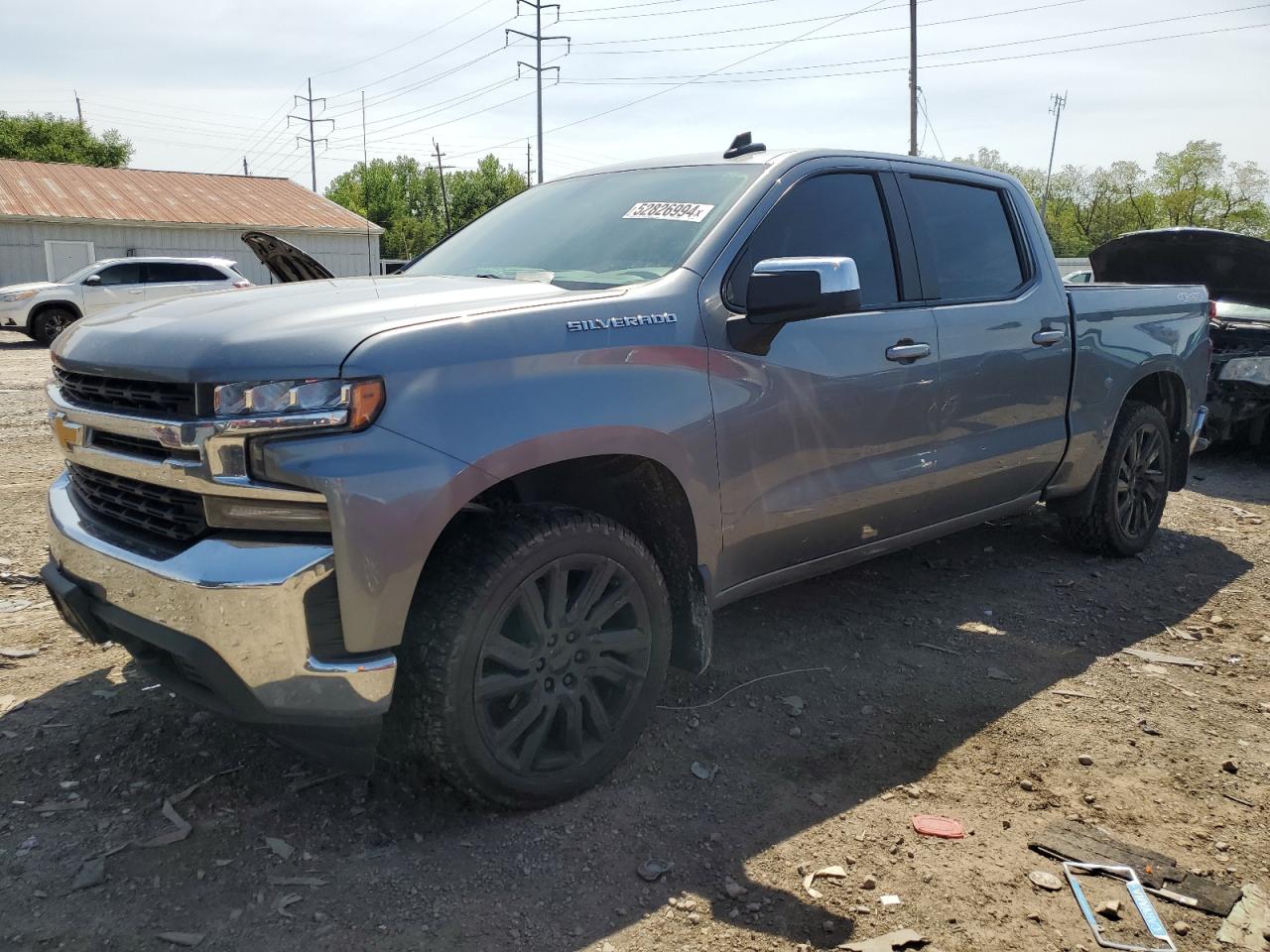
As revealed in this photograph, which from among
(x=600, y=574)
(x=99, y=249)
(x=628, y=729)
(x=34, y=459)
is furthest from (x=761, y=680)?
(x=99, y=249)

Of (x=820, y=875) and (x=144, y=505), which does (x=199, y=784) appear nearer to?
(x=144, y=505)

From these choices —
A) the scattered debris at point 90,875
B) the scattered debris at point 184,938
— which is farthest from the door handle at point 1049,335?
the scattered debris at point 90,875

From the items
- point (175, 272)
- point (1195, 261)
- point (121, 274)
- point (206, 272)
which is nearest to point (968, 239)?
point (1195, 261)

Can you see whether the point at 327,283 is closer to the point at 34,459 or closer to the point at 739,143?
the point at 739,143

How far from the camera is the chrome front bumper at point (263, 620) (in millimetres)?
2320

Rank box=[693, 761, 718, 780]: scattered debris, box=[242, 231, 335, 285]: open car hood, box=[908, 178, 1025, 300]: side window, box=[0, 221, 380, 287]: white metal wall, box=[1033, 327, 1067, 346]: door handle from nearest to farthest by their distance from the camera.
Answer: box=[693, 761, 718, 780]: scattered debris → box=[908, 178, 1025, 300]: side window → box=[1033, 327, 1067, 346]: door handle → box=[242, 231, 335, 285]: open car hood → box=[0, 221, 380, 287]: white metal wall

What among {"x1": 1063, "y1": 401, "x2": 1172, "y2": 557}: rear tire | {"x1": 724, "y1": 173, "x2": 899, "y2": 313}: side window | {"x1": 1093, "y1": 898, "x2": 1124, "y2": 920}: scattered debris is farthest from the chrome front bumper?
{"x1": 1063, "y1": 401, "x2": 1172, "y2": 557}: rear tire

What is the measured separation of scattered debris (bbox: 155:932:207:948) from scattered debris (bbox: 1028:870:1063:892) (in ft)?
6.70

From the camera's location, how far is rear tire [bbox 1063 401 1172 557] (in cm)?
521

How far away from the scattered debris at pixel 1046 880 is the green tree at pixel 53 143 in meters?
60.8

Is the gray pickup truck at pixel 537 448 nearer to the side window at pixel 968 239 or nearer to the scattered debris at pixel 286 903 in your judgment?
the side window at pixel 968 239

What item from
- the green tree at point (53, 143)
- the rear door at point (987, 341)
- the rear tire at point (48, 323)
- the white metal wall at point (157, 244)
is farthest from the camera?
the green tree at point (53, 143)

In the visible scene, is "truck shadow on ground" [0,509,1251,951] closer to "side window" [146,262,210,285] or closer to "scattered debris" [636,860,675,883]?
"scattered debris" [636,860,675,883]

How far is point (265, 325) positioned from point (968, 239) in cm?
303
